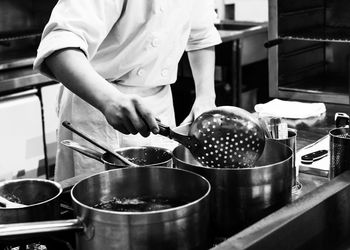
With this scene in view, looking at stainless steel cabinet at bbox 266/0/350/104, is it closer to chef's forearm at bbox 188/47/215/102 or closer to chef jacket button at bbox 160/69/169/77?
chef's forearm at bbox 188/47/215/102

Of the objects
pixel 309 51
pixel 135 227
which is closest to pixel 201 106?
pixel 135 227

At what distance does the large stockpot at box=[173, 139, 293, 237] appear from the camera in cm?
118

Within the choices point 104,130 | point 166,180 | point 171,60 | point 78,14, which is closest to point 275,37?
point 171,60

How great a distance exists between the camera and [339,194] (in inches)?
51.5

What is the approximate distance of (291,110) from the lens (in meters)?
2.42

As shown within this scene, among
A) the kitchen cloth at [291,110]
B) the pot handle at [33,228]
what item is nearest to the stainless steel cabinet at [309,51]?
the kitchen cloth at [291,110]

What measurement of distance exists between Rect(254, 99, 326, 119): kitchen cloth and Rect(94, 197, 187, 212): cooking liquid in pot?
1.23 metres

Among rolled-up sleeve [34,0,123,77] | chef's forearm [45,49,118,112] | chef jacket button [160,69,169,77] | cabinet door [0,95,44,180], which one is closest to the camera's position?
chef's forearm [45,49,118,112]

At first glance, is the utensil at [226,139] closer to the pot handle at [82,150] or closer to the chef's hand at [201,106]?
the pot handle at [82,150]

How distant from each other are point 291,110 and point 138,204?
4.50 feet

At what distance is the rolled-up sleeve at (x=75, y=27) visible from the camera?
1.57 m

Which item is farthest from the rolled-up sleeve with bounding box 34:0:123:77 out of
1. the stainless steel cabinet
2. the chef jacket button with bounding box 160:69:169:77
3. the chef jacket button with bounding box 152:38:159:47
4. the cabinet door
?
the cabinet door

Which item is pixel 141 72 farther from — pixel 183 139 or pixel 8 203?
pixel 8 203

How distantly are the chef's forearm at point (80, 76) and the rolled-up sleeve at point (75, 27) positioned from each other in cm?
2
